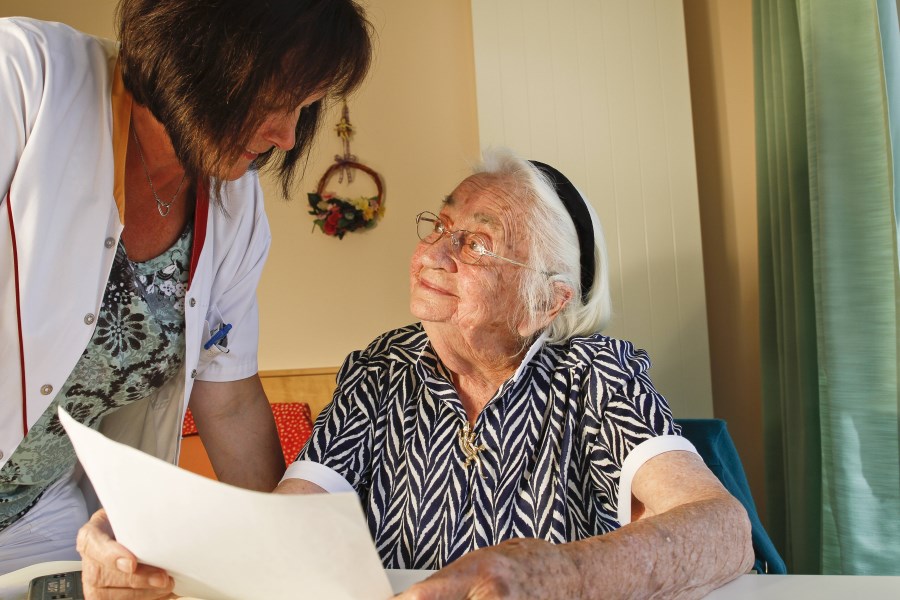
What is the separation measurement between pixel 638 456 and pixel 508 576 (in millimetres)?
480

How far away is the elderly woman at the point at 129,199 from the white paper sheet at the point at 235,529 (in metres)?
0.46

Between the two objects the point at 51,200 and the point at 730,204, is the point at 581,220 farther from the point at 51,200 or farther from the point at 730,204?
the point at 730,204

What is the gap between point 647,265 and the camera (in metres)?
2.91

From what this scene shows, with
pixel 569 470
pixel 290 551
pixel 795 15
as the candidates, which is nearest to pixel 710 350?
pixel 795 15

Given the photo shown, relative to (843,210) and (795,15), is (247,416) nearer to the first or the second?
(843,210)

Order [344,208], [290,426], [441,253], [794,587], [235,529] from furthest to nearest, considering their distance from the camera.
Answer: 1. [344,208]
2. [290,426]
3. [441,253]
4. [794,587]
5. [235,529]

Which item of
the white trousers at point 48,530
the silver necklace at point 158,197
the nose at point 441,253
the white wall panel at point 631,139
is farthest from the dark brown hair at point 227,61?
the white wall panel at point 631,139

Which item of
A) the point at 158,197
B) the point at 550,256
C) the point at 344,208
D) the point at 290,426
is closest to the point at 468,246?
the point at 550,256

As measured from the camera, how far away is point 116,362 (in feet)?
4.53

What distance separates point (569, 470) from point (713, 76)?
6.85ft

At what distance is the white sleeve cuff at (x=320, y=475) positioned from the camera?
4.75 ft

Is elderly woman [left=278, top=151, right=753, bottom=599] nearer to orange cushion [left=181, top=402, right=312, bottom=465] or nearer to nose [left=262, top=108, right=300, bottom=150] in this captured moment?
nose [left=262, top=108, right=300, bottom=150]

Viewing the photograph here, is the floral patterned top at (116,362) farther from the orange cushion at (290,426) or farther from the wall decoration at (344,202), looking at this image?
the wall decoration at (344,202)

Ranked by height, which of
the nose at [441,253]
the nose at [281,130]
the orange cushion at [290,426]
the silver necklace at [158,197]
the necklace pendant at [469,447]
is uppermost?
the nose at [281,130]
